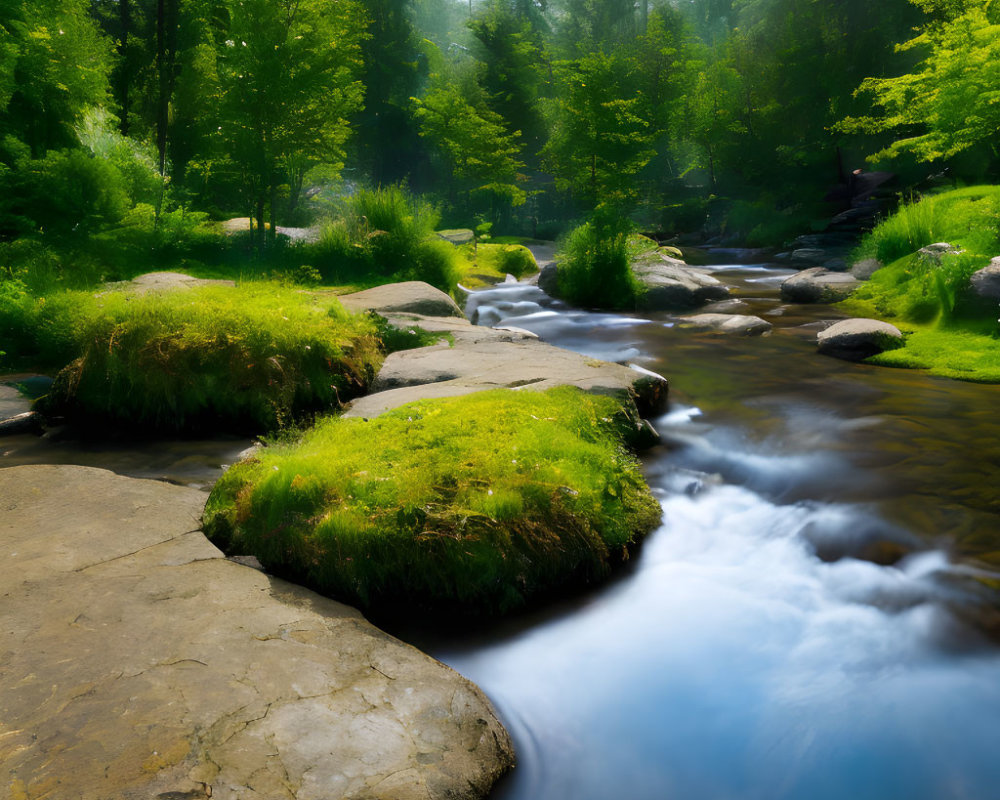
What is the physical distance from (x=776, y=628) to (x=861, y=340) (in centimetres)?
633

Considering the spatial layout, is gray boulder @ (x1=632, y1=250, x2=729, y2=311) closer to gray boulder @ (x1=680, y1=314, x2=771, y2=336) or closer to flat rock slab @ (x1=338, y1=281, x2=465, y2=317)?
gray boulder @ (x1=680, y1=314, x2=771, y2=336)

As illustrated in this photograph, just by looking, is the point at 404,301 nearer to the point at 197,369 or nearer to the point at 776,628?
the point at 197,369

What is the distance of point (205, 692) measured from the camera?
2488 millimetres

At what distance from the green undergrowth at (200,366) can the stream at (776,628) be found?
0.45 meters

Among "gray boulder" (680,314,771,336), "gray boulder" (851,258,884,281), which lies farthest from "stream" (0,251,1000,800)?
"gray boulder" (851,258,884,281)

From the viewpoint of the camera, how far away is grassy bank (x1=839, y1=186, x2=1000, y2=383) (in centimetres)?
816

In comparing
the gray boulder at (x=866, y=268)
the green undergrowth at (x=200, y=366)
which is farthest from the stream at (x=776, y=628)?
the gray boulder at (x=866, y=268)

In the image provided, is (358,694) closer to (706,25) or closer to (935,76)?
(935,76)

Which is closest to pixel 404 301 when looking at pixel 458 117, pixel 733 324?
pixel 733 324

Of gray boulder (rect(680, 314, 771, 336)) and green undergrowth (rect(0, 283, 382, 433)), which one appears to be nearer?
green undergrowth (rect(0, 283, 382, 433))

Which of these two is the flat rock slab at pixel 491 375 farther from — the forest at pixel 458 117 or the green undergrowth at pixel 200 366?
the forest at pixel 458 117

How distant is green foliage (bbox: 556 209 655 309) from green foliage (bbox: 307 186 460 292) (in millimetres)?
2451

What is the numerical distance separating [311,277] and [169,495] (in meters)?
8.41

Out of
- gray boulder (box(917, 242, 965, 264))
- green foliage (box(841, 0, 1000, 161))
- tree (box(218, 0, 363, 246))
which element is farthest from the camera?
tree (box(218, 0, 363, 246))
